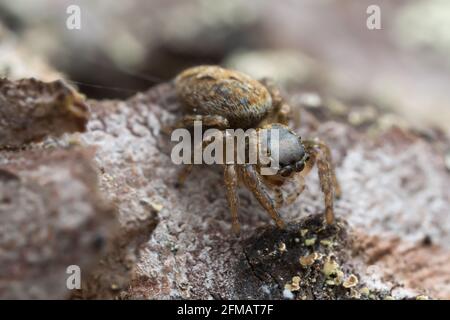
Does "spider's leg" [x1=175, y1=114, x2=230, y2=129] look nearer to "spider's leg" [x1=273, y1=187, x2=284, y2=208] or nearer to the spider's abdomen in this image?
the spider's abdomen

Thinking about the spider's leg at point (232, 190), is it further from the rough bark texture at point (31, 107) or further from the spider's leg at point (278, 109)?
the rough bark texture at point (31, 107)

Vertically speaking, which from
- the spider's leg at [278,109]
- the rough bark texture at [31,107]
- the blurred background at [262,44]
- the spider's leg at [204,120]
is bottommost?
the rough bark texture at [31,107]

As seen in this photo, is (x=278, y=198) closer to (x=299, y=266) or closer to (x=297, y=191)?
(x=297, y=191)

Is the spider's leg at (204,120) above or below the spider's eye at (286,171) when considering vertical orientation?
above

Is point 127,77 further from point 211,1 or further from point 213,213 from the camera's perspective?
point 213,213

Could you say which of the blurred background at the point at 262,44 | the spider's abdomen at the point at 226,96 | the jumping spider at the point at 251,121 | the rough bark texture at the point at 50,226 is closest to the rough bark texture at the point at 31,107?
the rough bark texture at the point at 50,226

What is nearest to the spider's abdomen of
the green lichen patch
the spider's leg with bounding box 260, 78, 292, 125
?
the spider's leg with bounding box 260, 78, 292, 125
